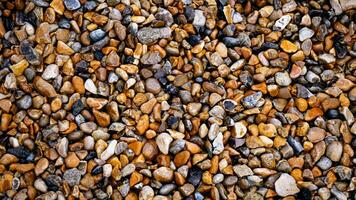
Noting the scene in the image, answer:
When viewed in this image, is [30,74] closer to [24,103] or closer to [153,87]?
[24,103]

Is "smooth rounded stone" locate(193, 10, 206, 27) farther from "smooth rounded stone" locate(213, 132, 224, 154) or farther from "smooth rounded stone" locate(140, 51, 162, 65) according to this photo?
"smooth rounded stone" locate(213, 132, 224, 154)

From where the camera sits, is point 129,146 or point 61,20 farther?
point 61,20

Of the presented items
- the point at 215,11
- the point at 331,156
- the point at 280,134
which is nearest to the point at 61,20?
the point at 215,11

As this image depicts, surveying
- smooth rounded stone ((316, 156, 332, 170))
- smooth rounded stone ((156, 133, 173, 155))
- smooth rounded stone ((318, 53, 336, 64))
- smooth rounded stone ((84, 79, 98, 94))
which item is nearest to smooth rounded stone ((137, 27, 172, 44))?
smooth rounded stone ((84, 79, 98, 94))

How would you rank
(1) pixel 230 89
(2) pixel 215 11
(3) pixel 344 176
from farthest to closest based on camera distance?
1. (2) pixel 215 11
2. (1) pixel 230 89
3. (3) pixel 344 176

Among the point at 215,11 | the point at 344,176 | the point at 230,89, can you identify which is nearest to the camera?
the point at 344,176

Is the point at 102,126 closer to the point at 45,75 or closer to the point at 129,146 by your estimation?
the point at 129,146

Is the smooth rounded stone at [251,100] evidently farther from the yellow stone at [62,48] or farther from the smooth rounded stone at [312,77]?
the yellow stone at [62,48]
